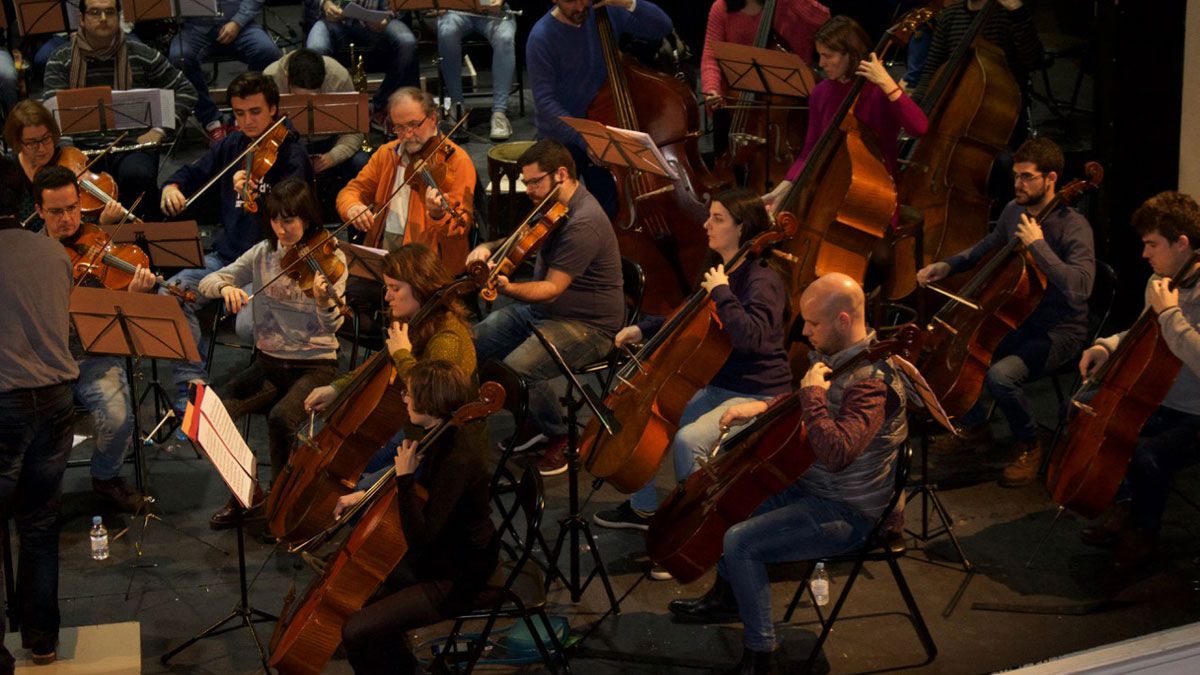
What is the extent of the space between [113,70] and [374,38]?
1.51 m

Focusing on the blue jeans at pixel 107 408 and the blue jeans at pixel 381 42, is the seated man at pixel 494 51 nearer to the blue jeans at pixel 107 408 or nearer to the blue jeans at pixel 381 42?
the blue jeans at pixel 381 42

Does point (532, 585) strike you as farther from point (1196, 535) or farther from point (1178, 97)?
point (1178, 97)

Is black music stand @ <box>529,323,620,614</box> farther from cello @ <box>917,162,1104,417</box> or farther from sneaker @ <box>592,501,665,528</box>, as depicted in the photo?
cello @ <box>917,162,1104,417</box>

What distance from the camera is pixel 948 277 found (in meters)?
6.44

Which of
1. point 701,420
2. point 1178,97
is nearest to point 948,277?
point 1178,97

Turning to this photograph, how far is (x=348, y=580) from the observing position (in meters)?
4.28

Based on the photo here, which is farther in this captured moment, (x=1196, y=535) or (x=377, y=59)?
(x=377, y=59)

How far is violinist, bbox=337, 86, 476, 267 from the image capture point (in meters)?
6.22

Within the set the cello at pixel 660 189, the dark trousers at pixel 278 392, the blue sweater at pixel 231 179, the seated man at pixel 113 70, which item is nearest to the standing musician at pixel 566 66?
the cello at pixel 660 189

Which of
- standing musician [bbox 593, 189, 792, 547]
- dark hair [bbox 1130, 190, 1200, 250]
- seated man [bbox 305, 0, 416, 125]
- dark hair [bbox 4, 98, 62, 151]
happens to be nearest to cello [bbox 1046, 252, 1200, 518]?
dark hair [bbox 1130, 190, 1200, 250]

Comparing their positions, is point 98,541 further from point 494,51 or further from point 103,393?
point 494,51

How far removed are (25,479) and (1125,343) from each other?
358 centimetres

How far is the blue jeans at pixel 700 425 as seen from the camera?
16.5 feet

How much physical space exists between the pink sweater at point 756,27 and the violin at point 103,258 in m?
2.88
